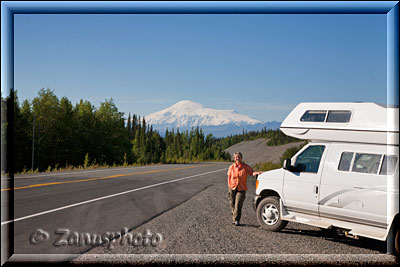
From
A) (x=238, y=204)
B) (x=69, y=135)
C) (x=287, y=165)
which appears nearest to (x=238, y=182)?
(x=238, y=204)

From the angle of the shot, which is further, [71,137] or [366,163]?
[71,137]

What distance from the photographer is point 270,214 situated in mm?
7668

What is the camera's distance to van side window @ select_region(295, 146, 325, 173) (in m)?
6.82

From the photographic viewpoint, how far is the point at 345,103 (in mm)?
6051

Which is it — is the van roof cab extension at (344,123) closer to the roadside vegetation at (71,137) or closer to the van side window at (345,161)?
the van side window at (345,161)

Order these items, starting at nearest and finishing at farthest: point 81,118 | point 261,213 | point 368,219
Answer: point 368,219 < point 261,213 < point 81,118

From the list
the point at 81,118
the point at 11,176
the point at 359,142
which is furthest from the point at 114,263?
the point at 81,118

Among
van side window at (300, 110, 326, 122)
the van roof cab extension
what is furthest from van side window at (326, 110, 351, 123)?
van side window at (300, 110, 326, 122)

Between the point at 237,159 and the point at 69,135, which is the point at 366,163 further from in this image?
the point at 69,135

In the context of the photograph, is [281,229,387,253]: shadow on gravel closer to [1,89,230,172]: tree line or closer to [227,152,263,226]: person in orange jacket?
[227,152,263,226]: person in orange jacket

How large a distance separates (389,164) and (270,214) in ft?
9.35

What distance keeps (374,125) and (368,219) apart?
156 centimetres

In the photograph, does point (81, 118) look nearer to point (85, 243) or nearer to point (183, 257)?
point (85, 243)

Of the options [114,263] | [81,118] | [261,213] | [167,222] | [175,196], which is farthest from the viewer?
[81,118]
